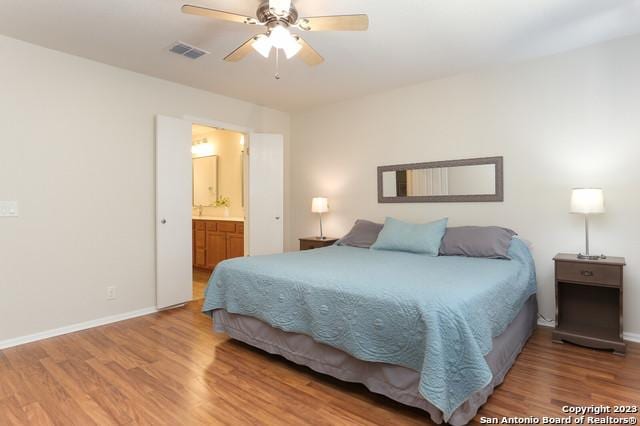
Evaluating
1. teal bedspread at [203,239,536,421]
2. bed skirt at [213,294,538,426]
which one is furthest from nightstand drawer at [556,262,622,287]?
bed skirt at [213,294,538,426]

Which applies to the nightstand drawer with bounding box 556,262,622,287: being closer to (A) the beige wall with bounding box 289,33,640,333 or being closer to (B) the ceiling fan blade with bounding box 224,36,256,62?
(A) the beige wall with bounding box 289,33,640,333

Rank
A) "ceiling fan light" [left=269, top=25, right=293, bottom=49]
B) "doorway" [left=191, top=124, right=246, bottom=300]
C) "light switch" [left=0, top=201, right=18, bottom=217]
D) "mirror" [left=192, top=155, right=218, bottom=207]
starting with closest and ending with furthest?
1. "ceiling fan light" [left=269, top=25, right=293, bottom=49]
2. "light switch" [left=0, top=201, right=18, bottom=217]
3. "doorway" [left=191, top=124, right=246, bottom=300]
4. "mirror" [left=192, top=155, right=218, bottom=207]

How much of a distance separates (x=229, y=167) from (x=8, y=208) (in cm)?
348

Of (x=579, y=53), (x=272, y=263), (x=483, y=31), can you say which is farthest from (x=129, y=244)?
(x=579, y=53)

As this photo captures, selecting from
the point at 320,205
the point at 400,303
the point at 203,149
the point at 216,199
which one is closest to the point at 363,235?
the point at 320,205

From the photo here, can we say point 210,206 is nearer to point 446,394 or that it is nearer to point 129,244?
point 129,244

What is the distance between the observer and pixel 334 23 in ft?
7.01

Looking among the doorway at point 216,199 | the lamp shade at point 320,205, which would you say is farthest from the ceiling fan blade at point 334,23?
the doorway at point 216,199

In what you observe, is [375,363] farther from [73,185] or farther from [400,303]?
[73,185]

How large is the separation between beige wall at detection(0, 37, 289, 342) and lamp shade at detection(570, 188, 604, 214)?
384cm

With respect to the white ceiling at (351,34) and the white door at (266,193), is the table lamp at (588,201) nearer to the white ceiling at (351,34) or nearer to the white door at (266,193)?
the white ceiling at (351,34)

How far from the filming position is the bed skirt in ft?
6.09

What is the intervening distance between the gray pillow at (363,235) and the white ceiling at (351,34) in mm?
1541

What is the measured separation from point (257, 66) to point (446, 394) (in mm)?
3116
